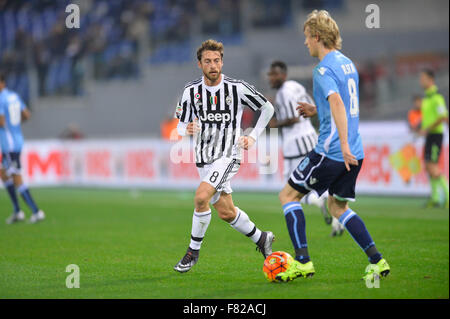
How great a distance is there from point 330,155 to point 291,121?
405 cm

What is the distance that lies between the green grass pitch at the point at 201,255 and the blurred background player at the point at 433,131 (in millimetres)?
565

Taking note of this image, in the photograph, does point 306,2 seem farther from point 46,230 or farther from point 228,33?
point 46,230

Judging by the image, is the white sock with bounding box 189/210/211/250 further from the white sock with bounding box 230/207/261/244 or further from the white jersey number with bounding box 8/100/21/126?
the white jersey number with bounding box 8/100/21/126

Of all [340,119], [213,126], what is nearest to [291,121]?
[213,126]

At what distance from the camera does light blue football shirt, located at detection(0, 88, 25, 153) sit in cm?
1236

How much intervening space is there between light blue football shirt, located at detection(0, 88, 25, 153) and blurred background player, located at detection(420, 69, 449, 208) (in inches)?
283


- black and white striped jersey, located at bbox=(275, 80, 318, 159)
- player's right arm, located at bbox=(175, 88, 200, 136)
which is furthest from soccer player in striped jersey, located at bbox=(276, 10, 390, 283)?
black and white striped jersey, located at bbox=(275, 80, 318, 159)

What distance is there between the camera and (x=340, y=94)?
20.5 feet

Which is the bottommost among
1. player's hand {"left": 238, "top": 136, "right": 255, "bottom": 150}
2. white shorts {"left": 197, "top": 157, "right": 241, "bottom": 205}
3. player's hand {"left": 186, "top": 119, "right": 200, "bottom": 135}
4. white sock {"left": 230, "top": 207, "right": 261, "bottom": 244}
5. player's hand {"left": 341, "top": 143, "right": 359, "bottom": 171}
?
white sock {"left": 230, "top": 207, "right": 261, "bottom": 244}

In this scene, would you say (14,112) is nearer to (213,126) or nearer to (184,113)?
(184,113)

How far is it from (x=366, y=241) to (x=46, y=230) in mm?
6441

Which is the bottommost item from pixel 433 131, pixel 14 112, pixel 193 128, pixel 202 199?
pixel 202 199

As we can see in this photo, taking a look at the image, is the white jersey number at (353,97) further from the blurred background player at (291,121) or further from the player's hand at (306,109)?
the blurred background player at (291,121)

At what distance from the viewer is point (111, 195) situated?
1897 centimetres
